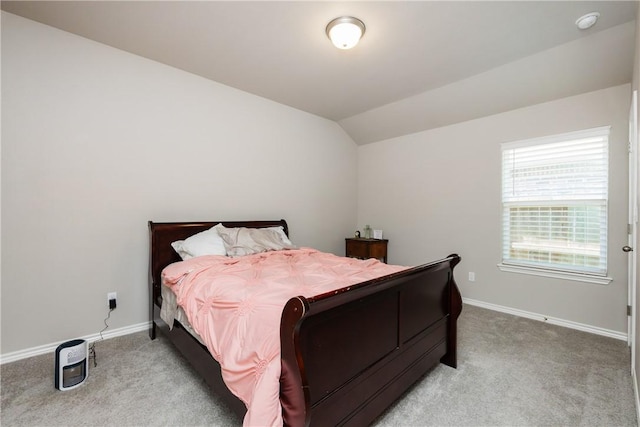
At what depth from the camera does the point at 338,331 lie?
4.27 ft

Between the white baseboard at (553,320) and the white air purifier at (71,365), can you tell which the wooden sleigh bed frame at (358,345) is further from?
the white baseboard at (553,320)

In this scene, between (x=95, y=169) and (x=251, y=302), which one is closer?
(x=251, y=302)

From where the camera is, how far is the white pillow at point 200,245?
8.51ft

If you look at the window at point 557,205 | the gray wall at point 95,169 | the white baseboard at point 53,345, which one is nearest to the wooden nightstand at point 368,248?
the window at point 557,205

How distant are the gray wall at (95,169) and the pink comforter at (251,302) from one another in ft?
2.49

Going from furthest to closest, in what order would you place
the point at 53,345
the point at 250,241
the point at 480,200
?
the point at 480,200 → the point at 250,241 → the point at 53,345

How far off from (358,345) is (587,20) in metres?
2.86

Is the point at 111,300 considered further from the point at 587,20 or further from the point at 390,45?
the point at 587,20

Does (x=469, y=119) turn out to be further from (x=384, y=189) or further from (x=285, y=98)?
(x=285, y=98)

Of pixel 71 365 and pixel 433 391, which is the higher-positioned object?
pixel 71 365

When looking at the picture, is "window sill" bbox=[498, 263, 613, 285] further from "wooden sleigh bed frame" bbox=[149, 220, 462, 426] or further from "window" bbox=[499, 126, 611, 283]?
"wooden sleigh bed frame" bbox=[149, 220, 462, 426]

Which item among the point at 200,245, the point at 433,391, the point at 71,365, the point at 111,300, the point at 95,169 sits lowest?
the point at 433,391

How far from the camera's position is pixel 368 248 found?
4207 mm

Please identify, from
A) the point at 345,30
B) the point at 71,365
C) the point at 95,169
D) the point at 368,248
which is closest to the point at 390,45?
the point at 345,30
